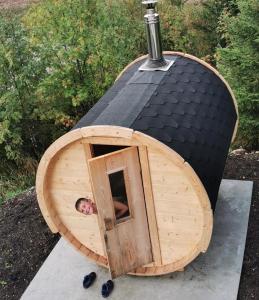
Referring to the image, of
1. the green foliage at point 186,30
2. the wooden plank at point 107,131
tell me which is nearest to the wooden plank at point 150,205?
the wooden plank at point 107,131

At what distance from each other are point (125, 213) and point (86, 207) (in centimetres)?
57

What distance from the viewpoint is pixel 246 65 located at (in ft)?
29.6

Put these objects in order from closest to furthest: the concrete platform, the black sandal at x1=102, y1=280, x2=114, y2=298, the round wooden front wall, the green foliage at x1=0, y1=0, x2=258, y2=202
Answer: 1. the round wooden front wall
2. the concrete platform
3. the black sandal at x1=102, y1=280, x2=114, y2=298
4. the green foliage at x1=0, y1=0, x2=258, y2=202

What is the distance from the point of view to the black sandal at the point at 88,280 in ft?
19.6

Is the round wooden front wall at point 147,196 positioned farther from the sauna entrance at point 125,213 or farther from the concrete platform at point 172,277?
the concrete platform at point 172,277

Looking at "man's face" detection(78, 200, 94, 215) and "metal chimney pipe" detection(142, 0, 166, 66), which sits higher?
"metal chimney pipe" detection(142, 0, 166, 66)

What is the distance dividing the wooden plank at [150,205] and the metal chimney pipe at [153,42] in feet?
5.20

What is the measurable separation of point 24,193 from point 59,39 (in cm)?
428

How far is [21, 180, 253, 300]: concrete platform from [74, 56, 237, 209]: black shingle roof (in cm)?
111

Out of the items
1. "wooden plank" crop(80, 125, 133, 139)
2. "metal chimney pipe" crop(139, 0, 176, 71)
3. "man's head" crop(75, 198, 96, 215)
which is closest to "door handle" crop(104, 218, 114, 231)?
"man's head" crop(75, 198, 96, 215)

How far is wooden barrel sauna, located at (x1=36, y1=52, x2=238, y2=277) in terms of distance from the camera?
4.98 metres

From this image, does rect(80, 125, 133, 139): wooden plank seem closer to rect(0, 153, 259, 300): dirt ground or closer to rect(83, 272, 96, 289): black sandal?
rect(83, 272, 96, 289): black sandal

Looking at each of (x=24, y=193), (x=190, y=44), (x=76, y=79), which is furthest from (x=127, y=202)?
(x=190, y=44)

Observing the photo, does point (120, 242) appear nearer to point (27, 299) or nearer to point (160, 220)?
point (160, 220)
